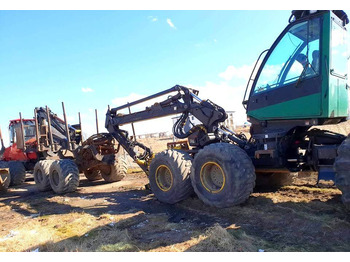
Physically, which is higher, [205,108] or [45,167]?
[205,108]

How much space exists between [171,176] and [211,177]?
3.04ft

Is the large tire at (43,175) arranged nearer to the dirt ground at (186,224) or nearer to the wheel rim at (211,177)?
the dirt ground at (186,224)

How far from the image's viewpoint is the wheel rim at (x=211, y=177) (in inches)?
215

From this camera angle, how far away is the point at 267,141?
5281 mm

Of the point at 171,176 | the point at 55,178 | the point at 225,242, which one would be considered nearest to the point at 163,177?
the point at 171,176

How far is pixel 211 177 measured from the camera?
5637mm

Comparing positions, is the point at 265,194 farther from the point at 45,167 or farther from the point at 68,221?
the point at 45,167

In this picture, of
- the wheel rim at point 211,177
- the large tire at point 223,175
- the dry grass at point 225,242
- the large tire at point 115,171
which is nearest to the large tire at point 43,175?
the large tire at point 115,171

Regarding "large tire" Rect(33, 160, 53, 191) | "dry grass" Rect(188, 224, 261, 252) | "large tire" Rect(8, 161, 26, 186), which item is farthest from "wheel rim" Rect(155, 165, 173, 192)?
"large tire" Rect(8, 161, 26, 186)

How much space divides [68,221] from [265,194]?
4009 millimetres

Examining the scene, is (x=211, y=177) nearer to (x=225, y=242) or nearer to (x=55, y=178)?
(x=225, y=242)

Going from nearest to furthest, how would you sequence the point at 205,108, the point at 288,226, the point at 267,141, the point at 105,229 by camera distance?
the point at 288,226 < the point at 105,229 < the point at 267,141 < the point at 205,108

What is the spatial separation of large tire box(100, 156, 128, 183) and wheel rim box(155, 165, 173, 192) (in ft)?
11.1

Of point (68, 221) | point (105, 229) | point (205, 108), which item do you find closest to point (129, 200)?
point (68, 221)
